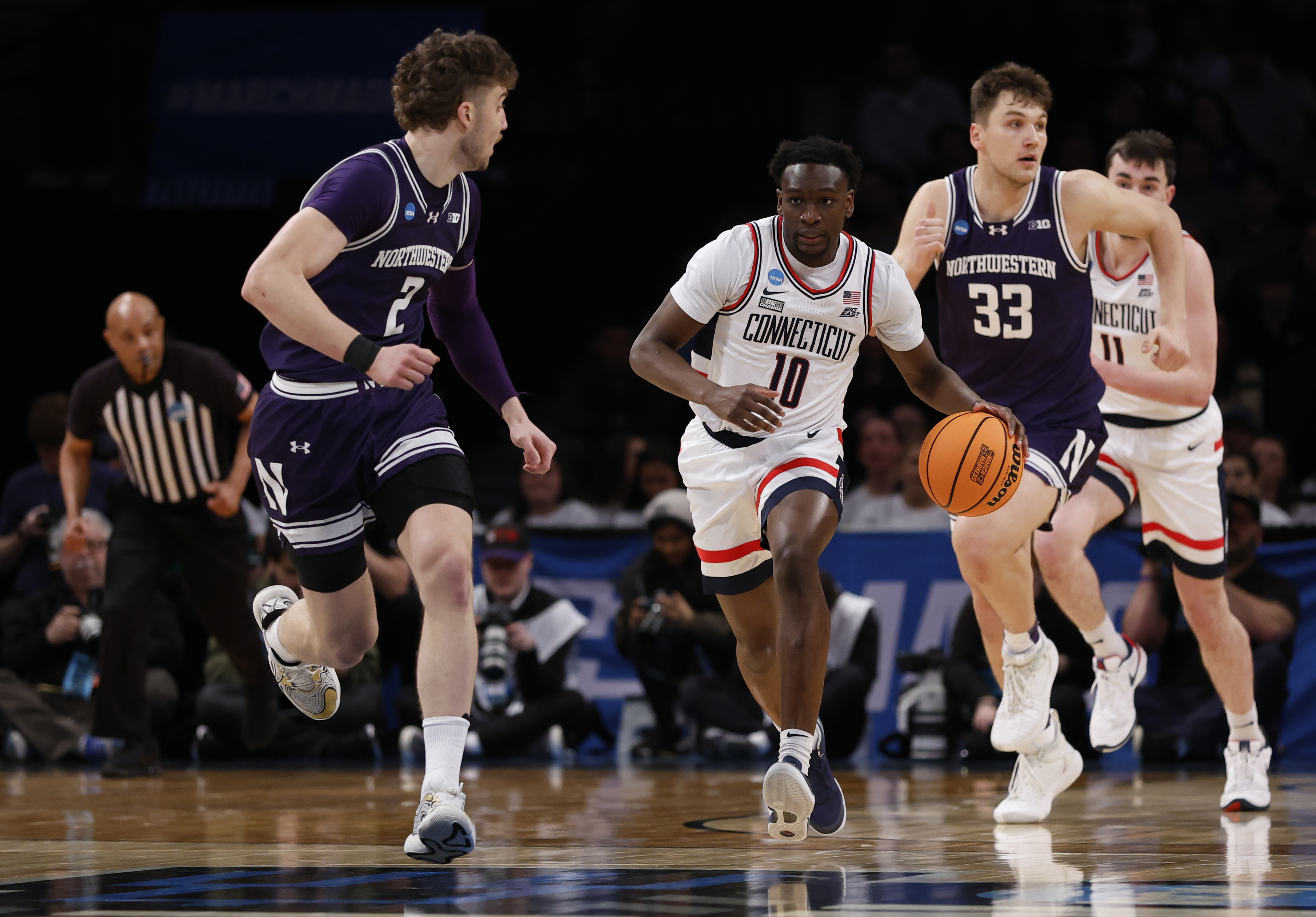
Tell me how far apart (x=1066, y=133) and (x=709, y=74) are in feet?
11.4

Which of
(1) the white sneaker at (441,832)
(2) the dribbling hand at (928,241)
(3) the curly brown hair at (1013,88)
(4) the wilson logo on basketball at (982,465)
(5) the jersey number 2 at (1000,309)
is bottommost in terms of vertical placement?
(1) the white sneaker at (441,832)

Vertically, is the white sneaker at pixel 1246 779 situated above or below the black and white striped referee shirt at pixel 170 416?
below

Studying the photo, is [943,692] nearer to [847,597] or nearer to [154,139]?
[847,597]

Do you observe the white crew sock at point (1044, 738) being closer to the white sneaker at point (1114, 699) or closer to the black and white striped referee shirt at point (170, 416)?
the white sneaker at point (1114, 699)

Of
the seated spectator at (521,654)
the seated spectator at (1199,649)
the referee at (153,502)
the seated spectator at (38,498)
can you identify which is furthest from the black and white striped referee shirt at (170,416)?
the seated spectator at (1199,649)

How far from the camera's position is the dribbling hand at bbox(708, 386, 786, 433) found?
5.21 metres

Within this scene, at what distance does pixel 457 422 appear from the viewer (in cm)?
1427

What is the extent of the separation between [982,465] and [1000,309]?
94 cm

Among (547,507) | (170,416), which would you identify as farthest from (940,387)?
(547,507)

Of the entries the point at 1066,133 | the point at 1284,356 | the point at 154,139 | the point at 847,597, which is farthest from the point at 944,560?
the point at 154,139

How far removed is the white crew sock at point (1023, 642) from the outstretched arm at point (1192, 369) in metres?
1.09

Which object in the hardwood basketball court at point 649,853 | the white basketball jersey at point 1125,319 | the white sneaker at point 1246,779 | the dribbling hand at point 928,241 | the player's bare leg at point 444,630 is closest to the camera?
the hardwood basketball court at point 649,853

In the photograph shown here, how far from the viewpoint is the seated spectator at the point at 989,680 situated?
936 centimetres

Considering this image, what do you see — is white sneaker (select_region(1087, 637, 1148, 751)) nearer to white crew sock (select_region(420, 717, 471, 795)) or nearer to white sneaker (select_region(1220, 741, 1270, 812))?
white sneaker (select_region(1220, 741, 1270, 812))
